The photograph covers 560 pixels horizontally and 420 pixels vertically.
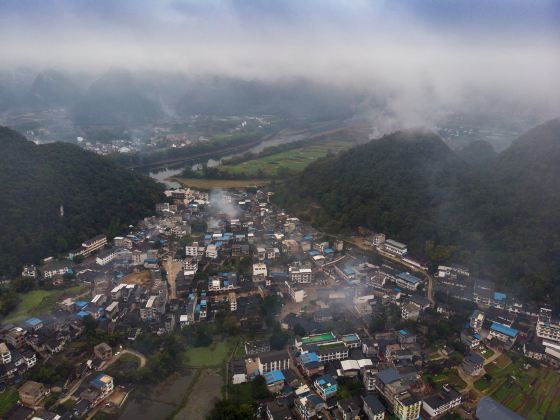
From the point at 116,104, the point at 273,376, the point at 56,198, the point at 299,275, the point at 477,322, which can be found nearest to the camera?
the point at 273,376

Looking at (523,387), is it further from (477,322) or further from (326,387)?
(326,387)

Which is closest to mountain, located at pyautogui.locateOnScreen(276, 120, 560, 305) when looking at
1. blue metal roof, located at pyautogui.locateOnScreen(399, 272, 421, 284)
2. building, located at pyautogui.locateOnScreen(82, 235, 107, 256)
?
blue metal roof, located at pyautogui.locateOnScreen(399, 272, 421, 284)

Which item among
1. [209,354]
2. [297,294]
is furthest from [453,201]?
[209,354]

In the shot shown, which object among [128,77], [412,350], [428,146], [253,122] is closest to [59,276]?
[412,350]

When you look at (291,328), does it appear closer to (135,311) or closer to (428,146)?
(135,311)

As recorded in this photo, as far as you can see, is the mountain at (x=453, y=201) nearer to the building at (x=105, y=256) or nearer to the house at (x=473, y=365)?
the house at (x=473, y=365)
